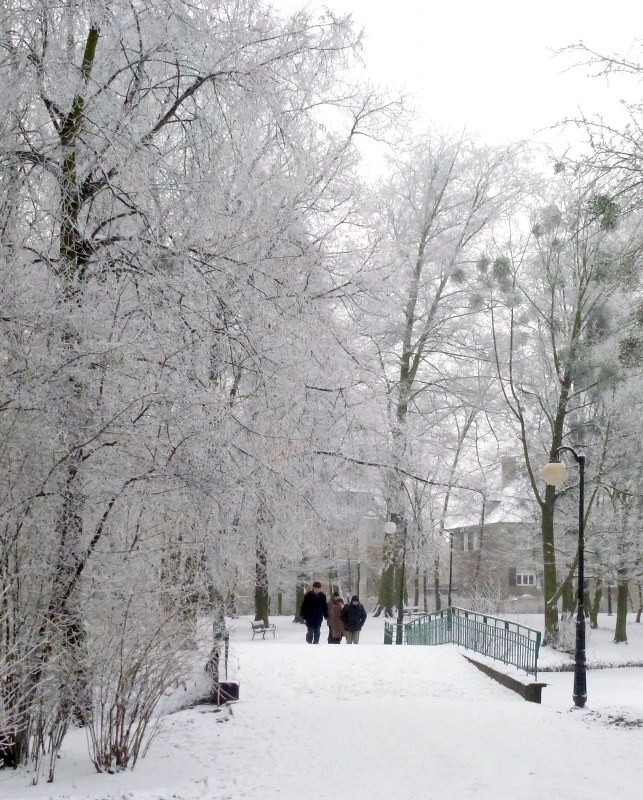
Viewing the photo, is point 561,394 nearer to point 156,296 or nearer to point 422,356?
point 422,356

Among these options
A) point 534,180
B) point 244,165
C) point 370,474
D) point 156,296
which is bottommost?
point 370,474

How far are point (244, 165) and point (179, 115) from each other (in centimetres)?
95

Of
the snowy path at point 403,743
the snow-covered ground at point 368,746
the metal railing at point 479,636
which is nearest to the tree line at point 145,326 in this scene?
the snow-covered ground at point 368,746

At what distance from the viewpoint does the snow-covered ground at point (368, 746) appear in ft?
23.5

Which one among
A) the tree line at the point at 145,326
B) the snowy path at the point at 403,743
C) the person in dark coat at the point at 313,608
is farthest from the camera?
the person in dark coat at the point at 313,608

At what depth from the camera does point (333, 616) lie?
68.0 feet

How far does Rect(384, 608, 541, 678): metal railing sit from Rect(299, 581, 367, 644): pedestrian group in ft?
6.86

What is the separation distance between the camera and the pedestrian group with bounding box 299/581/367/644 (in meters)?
19.4

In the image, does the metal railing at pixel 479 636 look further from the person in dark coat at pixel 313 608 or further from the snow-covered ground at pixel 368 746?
the person in dark coat at pixel 313 608

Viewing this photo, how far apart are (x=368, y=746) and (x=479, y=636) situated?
31.5 ft

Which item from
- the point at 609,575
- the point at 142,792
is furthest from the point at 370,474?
the point at 609,575

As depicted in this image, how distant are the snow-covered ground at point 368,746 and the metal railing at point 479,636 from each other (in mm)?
1142

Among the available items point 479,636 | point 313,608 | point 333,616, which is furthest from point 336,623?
point 479,636

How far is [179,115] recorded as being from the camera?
824 cm
